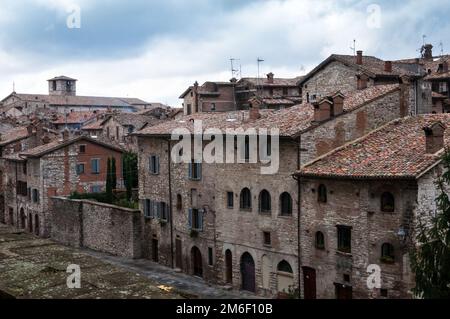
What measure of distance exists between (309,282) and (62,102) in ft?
342

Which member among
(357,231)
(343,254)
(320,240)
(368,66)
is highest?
(368,66)

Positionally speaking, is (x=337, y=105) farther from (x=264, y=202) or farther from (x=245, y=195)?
(x=245, y=195)

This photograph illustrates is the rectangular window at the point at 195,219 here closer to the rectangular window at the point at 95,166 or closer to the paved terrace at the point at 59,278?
the paved terrace at the point at 59,278

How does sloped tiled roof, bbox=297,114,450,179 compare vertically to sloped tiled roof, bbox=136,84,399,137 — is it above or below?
below

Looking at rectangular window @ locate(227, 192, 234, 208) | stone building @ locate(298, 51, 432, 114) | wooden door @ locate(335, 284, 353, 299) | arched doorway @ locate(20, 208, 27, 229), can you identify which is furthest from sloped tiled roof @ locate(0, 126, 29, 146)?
wooden door @ locate(335, 284, 353, 299)

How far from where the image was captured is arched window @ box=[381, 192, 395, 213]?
24.8 meters

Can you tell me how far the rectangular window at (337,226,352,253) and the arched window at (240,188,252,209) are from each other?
624 cm

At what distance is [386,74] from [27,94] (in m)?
93.2

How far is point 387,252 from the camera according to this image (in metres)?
25.0

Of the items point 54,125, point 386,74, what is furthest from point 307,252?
point 54,125

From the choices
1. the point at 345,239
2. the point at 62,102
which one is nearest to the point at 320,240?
the point at 345,239

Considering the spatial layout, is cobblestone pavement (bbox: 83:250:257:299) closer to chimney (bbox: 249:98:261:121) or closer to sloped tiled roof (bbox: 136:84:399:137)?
sloped tiled roof (bbox: 136:84:399:137)

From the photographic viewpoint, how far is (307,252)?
A: 93.6 feet

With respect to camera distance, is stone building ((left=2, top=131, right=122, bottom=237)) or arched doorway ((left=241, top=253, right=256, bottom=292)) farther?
stone building ((left=2, top=131, right=122, bottom=237))
